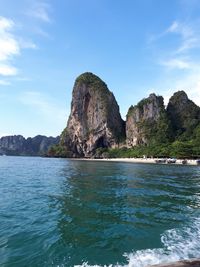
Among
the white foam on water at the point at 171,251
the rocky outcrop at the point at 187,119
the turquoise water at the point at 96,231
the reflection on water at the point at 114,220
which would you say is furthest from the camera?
the rocky outcrop at the point at 187,119

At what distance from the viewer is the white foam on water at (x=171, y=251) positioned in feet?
32.0

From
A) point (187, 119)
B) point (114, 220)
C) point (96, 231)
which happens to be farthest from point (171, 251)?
point (187, 119)

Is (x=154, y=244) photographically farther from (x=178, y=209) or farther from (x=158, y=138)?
(x=158, y=138)

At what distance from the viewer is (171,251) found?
10789 millimetres

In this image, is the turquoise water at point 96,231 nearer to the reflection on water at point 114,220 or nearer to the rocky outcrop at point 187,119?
the reflection on water at point 114,220

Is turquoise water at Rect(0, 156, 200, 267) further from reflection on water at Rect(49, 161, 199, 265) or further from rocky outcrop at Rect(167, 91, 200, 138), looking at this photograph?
rocky outcrop at Rect(167, 91, 200, 138)

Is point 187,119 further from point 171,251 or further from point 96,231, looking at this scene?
point 171,251

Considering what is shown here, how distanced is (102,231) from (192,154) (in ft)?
366

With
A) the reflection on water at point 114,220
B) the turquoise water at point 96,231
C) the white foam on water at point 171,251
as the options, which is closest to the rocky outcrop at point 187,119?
the reflection on water at point 114,220

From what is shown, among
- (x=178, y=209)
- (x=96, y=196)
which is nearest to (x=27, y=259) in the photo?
(x=178, y=209)

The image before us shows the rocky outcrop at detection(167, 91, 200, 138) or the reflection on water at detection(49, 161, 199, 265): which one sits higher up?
the rocky outcrop at detection(167, 91, 200, 138)

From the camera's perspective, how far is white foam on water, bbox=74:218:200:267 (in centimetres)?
977

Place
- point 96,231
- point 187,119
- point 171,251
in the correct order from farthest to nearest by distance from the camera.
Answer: point 187,119 → point 96,231 → point 171,251

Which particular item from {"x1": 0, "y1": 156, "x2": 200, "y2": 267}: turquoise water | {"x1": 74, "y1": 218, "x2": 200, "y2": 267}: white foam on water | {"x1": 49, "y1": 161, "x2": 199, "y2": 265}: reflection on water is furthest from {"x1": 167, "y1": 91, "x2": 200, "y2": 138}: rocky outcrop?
{"x1": 74, "y1": 218, "x2": 200, "y2": 267}: white foam on water
